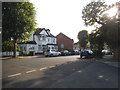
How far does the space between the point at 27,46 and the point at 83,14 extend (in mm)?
19234

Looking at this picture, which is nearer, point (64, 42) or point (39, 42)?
point (39, 42)

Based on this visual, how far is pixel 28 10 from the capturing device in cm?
2241

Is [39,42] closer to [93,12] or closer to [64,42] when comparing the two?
[64,42]

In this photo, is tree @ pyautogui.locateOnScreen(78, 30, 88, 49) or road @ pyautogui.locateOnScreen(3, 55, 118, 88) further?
tree @ pyautogui.locateOnScreen(78, 30, 88, 49)

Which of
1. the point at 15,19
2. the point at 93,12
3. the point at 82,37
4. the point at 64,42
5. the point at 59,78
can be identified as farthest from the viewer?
the point at 82,37

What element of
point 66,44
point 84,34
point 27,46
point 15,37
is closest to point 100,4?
point 15,37

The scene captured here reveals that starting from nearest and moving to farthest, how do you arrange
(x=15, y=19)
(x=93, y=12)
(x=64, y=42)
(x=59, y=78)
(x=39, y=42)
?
1. (x=59, y=78)
2. (x=15, y=19)
3. (x=93, y=12)
4. (x=39, y=42)
5. (x=64, y=42)

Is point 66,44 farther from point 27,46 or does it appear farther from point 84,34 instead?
point 27,46

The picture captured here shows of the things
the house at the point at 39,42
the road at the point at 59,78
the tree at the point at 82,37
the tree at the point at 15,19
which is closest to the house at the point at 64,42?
the house at the point at 39,42

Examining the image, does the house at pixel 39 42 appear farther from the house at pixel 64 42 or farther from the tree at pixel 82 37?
the tree at pixel 82 37

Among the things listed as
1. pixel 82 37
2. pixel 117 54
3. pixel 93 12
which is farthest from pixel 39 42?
pixel 82 37

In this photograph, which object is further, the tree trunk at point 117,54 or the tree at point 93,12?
the tree at point 93,12

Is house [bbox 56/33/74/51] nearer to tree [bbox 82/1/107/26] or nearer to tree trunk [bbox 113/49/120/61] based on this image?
tree [bbox 82/1/107/26]

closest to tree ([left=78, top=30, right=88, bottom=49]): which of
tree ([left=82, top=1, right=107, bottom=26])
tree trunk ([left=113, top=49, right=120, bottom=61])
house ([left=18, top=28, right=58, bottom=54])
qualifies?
house ([left=18, top=28, right=58, bottom=54])
